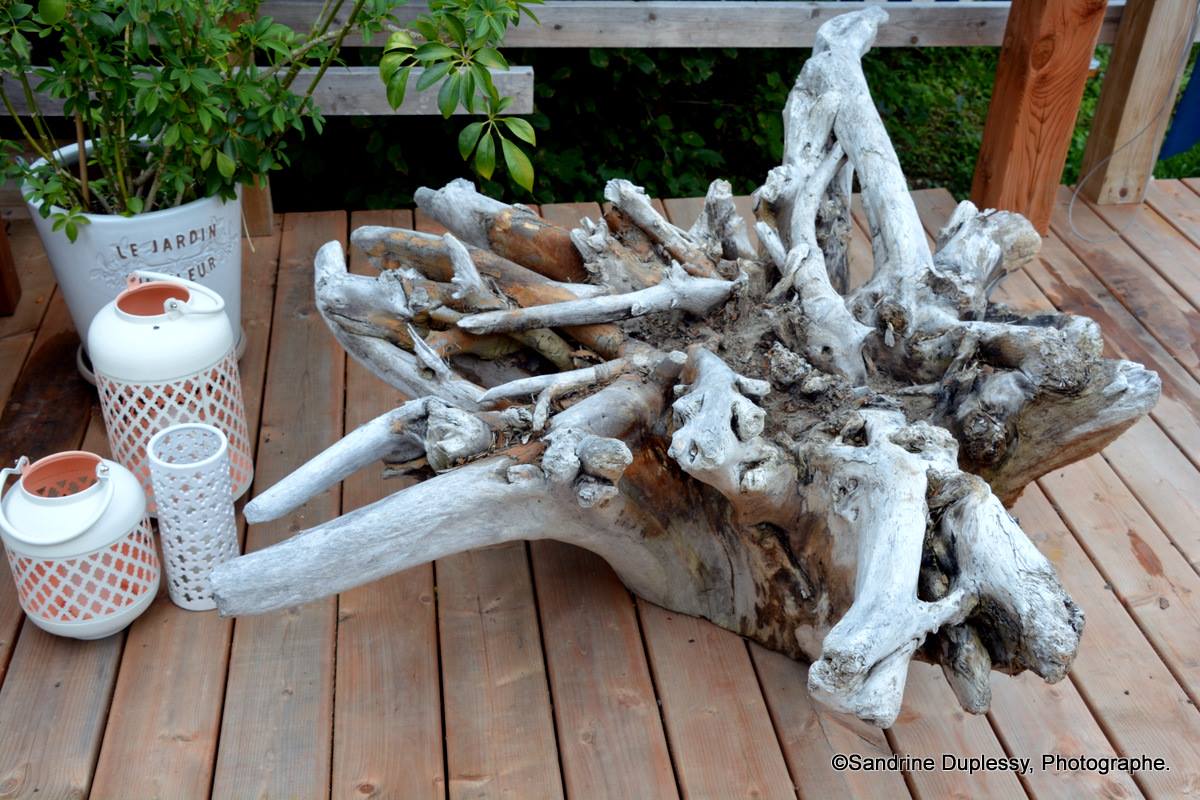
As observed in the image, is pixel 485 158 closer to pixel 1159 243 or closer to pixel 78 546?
pixel 78 546

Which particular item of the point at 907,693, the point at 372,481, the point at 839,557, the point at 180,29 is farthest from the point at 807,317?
the point at 180,29

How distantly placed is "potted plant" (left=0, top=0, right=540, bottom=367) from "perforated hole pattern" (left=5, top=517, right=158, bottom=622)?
66cm

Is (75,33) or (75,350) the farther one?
(75,350)

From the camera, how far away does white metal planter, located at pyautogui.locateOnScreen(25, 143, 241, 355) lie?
2.28 m

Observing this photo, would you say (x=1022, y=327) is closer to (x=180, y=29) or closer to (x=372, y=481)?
(x=372, y=481)

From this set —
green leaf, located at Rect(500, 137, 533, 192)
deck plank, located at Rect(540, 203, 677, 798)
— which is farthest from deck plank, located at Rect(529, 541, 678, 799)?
green leaf, located at Rect(500, 137, 533, 192)

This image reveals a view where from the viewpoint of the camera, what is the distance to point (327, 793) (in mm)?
1715

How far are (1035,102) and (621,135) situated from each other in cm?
136

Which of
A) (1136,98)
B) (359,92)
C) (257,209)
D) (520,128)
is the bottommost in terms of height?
(257,209)

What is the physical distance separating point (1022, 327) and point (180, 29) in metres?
1.62

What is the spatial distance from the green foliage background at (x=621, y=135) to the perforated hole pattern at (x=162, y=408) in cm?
136

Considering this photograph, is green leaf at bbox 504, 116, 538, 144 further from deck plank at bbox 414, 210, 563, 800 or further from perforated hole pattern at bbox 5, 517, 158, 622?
perforated hole pattern at bbox 5, 517, 158, 622

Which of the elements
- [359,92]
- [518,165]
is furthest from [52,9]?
[359,92]

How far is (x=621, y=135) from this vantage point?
3.82 meters
